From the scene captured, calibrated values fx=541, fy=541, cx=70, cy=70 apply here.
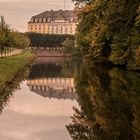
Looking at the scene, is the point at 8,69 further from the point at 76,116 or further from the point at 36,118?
the point at 36,118

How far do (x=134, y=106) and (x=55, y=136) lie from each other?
282 inches

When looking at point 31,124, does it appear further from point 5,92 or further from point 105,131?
point 5,92

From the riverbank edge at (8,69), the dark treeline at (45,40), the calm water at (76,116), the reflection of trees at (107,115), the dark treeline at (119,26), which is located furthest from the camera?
the dark treeline at (45,40)

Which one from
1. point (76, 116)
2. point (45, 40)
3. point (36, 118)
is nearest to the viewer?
point (36, 118)

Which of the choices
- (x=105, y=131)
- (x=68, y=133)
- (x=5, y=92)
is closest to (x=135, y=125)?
(x=105, y=131)

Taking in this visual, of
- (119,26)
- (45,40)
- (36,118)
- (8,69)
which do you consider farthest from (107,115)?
(45,40)

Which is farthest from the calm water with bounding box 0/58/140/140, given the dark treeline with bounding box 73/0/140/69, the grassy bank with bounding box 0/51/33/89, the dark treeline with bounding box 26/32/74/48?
the dark treeline with bounding box 26/32/74/48

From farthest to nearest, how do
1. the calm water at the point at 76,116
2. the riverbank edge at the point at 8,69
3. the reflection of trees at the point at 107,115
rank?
the riverbank edge at the point at 8,69
the calm water at the point at 76,116
the reflection of trees at the point at 107,115

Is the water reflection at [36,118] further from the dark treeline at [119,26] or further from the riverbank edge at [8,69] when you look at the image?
the dark treeline at [119,26]

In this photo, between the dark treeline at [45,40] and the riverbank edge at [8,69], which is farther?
the dark treeline at [45,40]

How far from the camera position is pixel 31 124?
66.5ft

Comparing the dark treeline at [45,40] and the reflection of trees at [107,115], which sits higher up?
the reflection of trees at [107,115]

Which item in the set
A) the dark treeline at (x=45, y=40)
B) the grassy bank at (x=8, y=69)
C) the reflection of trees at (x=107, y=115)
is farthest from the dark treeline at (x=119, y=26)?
the dark treeline at (x=45, y=40)

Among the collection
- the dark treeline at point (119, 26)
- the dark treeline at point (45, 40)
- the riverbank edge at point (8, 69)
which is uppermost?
the dark treeline at point (119, 26)
